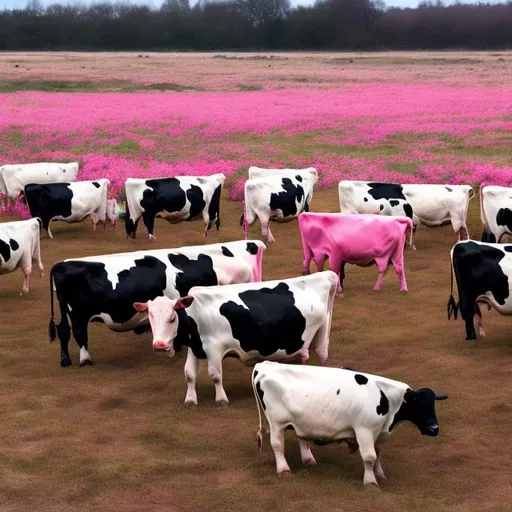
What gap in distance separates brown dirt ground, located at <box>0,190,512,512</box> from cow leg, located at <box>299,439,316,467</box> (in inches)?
4.7

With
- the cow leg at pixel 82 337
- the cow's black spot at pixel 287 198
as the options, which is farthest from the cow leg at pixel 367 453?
the cow's black spot at pixel 287 198

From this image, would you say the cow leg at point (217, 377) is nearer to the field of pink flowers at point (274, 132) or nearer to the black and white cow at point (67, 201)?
the black and white cow at point (67, 201)

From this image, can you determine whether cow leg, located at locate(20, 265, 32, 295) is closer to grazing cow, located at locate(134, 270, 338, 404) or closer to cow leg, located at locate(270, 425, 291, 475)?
grazing cow, located at locate(134, 270, 338, 404)

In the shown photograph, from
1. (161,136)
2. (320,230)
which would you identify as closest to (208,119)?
(161,136)

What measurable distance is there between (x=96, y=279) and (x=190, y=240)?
8675 millimetres

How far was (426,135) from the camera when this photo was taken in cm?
3691

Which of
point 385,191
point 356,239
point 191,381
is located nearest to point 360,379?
point 191,381

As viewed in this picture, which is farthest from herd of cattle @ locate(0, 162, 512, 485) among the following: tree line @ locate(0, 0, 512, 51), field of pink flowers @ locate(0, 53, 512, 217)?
tree line @ locate(0, 0, 512, 51)

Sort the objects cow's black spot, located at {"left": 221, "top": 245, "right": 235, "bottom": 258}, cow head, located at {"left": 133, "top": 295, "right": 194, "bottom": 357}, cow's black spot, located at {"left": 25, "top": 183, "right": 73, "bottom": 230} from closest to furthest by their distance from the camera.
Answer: cow head, located at {"left": 133, "top": 295, "right": 194, "bottom": 357}, cow's black spot, located at {"left": 221, "top": 245, "right": 235, "bottom": 258}, cow's black spot, located at {"left": 25, "top": 183, "right": 73, "bottom": 230}

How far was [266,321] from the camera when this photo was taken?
42.5 ft

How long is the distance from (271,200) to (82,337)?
29.2 ft

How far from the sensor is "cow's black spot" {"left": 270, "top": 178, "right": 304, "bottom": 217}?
22.9m

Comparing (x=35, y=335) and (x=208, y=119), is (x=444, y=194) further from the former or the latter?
(x=208, y=119)

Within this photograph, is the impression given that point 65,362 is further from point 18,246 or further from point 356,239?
point 356,239
